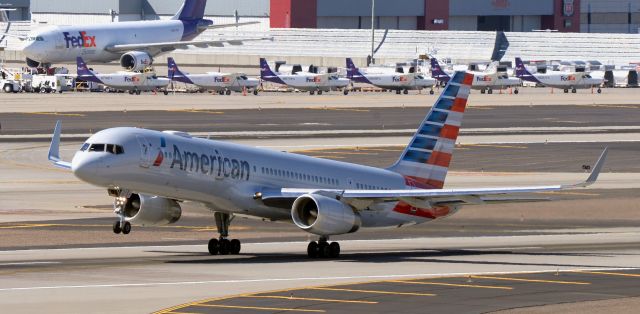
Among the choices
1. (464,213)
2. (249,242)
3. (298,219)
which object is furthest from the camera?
(464,213)

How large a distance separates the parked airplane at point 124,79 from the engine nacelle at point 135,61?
327 inches

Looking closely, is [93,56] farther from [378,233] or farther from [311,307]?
[311,307]

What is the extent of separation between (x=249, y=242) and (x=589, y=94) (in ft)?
405

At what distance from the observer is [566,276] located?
46.3 m

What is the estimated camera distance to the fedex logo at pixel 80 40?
Result: 171 metres

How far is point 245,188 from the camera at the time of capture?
51.1m

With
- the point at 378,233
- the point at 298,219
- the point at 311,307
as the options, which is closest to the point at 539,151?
the point at 378,233

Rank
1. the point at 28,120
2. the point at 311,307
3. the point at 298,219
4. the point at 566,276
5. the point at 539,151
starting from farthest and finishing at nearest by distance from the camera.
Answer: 1. the point at 28,120
2. the point at 539,151
3. the point at 298,219
4. the point at 566,276
5. the point at 311,307

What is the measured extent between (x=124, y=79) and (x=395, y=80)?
32.4 m

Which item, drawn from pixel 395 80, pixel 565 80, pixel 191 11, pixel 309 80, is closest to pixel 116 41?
pixel 191 11

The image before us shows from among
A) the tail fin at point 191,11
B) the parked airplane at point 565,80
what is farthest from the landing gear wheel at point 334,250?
the tail fin at point 191,11

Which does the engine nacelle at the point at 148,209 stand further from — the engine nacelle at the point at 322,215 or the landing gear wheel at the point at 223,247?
the engine nacelle at the point at 322,215

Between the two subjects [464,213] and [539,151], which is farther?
[539,151]

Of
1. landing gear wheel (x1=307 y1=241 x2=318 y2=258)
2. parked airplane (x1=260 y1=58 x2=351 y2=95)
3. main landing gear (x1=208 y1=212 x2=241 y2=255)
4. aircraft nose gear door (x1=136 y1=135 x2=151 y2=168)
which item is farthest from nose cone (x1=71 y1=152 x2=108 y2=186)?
parked airplane (x1=260 y1=58 x2=351 y2=95)
